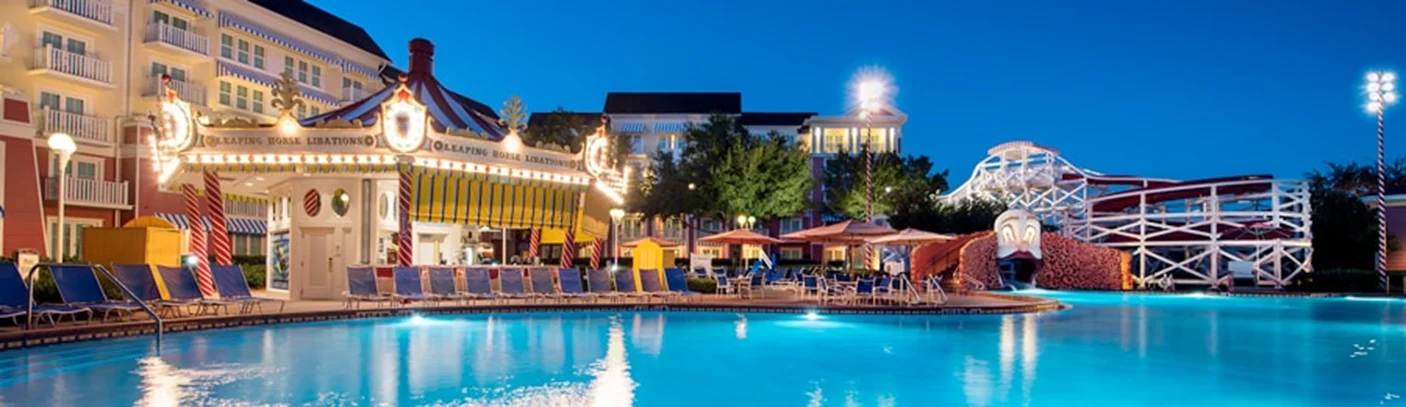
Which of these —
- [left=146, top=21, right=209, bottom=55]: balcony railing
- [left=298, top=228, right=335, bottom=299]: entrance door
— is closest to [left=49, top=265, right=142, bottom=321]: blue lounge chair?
[left=298, top=228, right=335, bottom=299]: entrance door

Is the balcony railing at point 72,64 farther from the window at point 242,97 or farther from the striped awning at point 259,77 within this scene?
the window at point 242,97

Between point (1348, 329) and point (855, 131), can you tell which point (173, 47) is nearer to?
point (1348, 329)

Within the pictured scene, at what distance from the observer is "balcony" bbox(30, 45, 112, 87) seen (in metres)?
31.0

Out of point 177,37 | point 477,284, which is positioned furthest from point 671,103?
point 477,284

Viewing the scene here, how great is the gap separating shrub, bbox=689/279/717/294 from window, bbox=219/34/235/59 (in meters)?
22.5

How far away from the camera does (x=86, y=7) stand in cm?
3247

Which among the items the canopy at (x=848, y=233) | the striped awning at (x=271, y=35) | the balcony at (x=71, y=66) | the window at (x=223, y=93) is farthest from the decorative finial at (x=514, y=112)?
the window at (x=223, y=93)

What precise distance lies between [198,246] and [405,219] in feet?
14.8

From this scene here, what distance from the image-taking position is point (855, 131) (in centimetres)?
6391

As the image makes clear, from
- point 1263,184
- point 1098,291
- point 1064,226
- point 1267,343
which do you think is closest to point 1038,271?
point 1098,291

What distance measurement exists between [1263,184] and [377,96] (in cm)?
3492

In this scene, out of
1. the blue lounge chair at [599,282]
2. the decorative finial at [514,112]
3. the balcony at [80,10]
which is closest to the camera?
the blue lounge chair at [599,282]

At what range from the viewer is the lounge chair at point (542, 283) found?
2250 centimetres

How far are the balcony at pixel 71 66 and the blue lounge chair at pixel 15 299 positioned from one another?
798 inches
